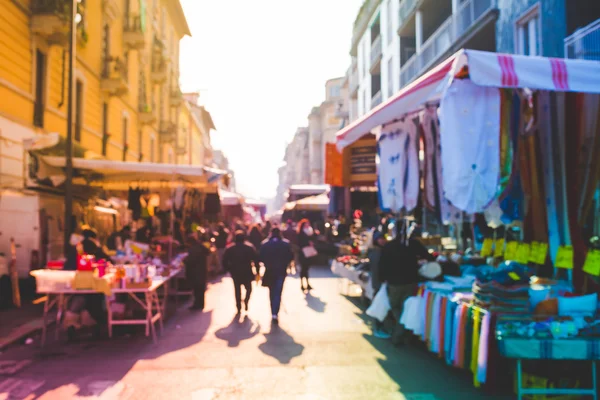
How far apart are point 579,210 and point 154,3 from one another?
28.4 m

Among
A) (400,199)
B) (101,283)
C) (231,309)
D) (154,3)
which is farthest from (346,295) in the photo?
(154,3)

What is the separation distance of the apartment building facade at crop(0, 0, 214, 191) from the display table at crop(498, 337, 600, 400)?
459 inches

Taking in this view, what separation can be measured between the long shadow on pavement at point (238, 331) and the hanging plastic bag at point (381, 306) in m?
1.99

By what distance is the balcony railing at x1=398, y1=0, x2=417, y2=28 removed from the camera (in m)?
23.3

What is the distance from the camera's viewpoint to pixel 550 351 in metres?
5.41

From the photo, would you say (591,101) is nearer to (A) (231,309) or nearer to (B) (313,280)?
(A) (231,309)

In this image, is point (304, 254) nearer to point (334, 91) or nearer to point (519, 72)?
point (519, 72)

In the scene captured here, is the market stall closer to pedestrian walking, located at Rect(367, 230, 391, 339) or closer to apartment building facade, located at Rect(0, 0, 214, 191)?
pedestrian walking, located at Rect(367, 230, 391, 339)

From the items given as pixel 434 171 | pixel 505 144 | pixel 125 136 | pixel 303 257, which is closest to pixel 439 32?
pixel 303 257

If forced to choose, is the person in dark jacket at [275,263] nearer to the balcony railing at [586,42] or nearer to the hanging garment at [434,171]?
the hanging garment at [434,171]

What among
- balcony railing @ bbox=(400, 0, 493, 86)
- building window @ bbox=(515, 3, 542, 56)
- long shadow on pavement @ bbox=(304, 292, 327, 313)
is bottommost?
long shadow on pavement @ bbox=(304, 292, 327, 313)

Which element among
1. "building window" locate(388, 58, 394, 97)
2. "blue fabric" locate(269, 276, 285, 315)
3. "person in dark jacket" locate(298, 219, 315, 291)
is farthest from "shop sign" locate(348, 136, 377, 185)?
"building window" locate(388, 58, 394, 97)

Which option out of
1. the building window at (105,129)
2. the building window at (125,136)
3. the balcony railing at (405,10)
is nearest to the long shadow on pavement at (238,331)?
the building window at (105,129)

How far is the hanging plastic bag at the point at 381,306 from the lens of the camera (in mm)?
8688
